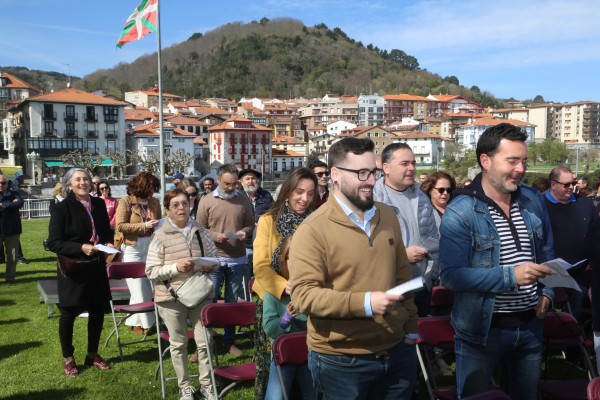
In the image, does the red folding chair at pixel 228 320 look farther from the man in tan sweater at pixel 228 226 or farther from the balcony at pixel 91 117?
the balcony at pixel 91 117

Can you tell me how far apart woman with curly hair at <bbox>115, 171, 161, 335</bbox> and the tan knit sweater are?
1.54 m

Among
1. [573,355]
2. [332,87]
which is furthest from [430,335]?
[332,87]

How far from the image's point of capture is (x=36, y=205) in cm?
2375

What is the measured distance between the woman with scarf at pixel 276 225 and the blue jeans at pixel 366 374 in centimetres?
100

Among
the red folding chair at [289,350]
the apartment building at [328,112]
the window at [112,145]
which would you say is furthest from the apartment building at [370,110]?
the red folding chair at [289,350]

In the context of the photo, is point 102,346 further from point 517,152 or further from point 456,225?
point 517,152

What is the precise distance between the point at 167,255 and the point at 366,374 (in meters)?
2.55

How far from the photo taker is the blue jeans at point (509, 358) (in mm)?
2889

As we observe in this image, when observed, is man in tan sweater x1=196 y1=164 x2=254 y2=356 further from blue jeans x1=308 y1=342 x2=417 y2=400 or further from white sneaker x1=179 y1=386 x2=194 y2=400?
blue jeans x1=308 y1=342 x2=417 y2=400

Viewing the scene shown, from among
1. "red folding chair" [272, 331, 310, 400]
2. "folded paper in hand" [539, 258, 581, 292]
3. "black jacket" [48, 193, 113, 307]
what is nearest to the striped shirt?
"folded paper in hand" [539, 258, 581, 292]


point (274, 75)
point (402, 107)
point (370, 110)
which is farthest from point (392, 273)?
point (274, 75)

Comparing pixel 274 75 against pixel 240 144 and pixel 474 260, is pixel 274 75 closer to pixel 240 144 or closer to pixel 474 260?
pixel 240 144

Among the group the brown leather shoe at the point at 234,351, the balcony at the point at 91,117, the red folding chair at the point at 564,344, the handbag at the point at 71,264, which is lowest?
the brown leather shoe at the point at 234,351

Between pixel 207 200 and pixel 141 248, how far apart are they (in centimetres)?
123
